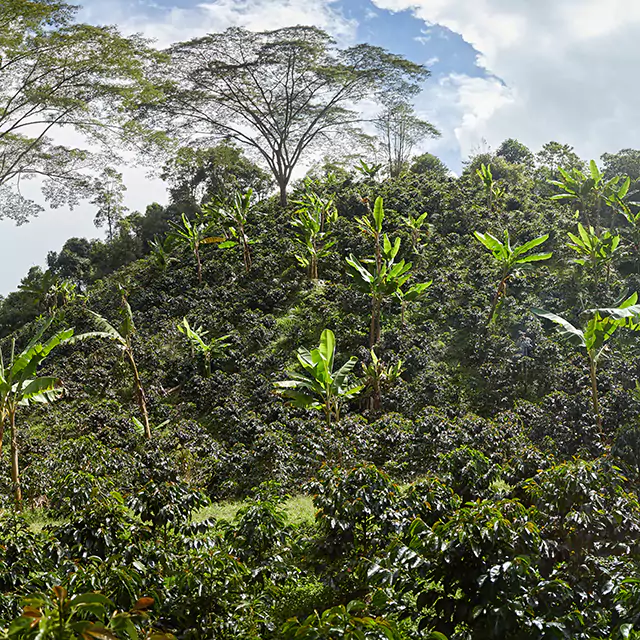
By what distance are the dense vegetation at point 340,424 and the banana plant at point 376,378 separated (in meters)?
0.08

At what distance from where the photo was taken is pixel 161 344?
54.2 ft

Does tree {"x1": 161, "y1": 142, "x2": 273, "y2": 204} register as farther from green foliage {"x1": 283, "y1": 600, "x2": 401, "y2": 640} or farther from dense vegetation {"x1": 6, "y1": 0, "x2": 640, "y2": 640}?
green foliage {"x1": 283, "y1": 600, "x2": 401, "y2": 640}

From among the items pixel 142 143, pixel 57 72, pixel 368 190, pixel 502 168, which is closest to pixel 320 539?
pixel 57 72

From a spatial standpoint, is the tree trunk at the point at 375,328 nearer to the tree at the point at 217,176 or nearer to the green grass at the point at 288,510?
the green grass at the point at 288,510

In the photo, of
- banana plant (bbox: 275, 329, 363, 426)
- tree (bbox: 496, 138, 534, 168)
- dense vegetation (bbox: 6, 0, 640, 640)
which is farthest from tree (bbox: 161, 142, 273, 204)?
banana plant (bbox: 275, 329, 363, 426)

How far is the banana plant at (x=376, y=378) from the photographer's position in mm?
11594

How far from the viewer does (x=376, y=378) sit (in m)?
11.6

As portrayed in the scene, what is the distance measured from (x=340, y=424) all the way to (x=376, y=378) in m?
2.09

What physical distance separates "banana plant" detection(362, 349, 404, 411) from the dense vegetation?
0.27ft

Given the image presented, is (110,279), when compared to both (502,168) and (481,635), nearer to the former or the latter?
(502,168)

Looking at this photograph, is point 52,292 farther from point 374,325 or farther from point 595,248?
point 595,248

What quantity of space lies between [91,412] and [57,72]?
34.5 ft

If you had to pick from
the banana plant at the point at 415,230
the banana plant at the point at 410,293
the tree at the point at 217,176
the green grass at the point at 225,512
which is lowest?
the green grass at the point at 225,512

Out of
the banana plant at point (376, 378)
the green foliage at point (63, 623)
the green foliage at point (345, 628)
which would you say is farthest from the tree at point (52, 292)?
the green foliage at point (345, 628)
